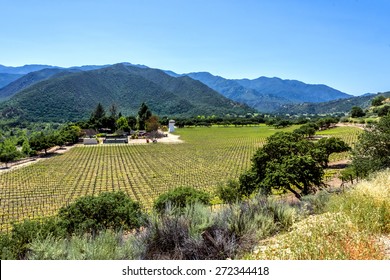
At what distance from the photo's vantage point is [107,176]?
45375mm

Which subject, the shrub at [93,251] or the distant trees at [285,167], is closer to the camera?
the shrub at [93,251]

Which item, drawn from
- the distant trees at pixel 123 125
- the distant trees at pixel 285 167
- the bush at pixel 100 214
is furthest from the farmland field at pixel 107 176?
the distant trees at pixel 123 125

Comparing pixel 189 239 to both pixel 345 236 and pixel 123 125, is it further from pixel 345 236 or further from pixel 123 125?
pixel 123 125

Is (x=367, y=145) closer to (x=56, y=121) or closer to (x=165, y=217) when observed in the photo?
(x=165, y=217)

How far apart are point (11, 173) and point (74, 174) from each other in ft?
Answer: 45.0

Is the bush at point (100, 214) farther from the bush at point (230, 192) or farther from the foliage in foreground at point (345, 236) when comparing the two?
the foliage in foreground at point (345, 236)

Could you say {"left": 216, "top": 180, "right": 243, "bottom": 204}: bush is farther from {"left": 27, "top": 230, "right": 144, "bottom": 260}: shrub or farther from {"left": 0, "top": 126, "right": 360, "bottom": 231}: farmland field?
{"left": 27, "top": 230, "right": 144, "bottom": 260}: shrub

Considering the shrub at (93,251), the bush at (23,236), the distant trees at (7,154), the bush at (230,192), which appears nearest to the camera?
the shrub at (93,251)

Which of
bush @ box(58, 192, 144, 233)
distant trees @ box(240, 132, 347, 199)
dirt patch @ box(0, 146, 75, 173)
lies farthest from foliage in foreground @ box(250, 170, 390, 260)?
dirt patch @ box(0, 146, 75, 173)

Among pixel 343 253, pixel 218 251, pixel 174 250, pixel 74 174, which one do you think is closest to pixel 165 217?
pixel 174 250

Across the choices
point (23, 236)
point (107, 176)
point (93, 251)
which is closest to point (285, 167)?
point (23, 236)

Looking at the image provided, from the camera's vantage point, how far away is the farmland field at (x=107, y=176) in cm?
3152

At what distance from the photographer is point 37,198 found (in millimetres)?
33469

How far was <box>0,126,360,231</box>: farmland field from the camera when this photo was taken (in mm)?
31516
